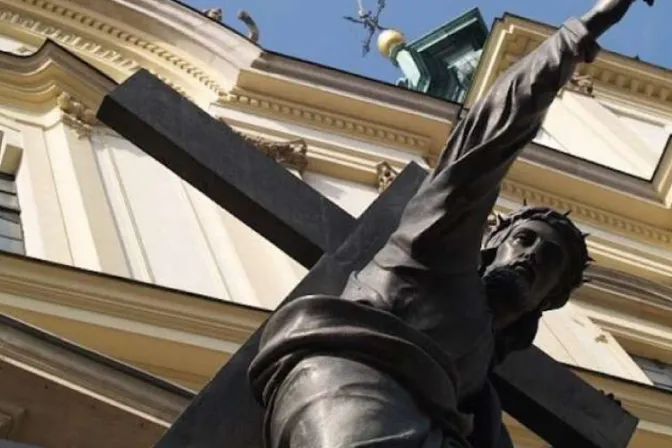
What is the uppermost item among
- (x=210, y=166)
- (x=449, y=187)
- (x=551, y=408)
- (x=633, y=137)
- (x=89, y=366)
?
(x=449, y=187)

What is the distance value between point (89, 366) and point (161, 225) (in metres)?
4.30

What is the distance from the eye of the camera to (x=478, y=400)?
2.86m

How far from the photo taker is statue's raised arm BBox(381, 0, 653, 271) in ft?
9.51

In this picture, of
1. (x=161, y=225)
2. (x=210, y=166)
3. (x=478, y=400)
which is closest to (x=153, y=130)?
(x=210, y=166)

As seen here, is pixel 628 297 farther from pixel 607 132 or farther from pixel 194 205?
pixel 607 132

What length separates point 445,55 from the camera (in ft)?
98.1

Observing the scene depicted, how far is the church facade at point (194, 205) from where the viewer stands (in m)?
5.04

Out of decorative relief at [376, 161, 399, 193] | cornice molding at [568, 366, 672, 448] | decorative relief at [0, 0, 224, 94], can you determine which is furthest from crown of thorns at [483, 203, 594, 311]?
decorative relief at [0, 0, 224, 94]

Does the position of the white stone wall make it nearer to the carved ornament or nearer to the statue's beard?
the carved ornament

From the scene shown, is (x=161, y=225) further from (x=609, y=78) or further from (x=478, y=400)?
(x=609, y=78)

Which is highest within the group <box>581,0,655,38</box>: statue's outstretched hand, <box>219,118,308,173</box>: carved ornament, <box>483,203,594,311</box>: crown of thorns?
<box>581,0,655,38</box>: statue's outstretched hand

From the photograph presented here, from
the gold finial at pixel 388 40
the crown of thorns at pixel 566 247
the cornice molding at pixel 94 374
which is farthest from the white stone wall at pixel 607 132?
the gold finial at pixel 388 40

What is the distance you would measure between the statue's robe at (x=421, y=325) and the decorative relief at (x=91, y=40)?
10121 millimetres

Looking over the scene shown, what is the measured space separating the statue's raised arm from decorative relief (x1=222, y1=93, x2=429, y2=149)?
958 cm
